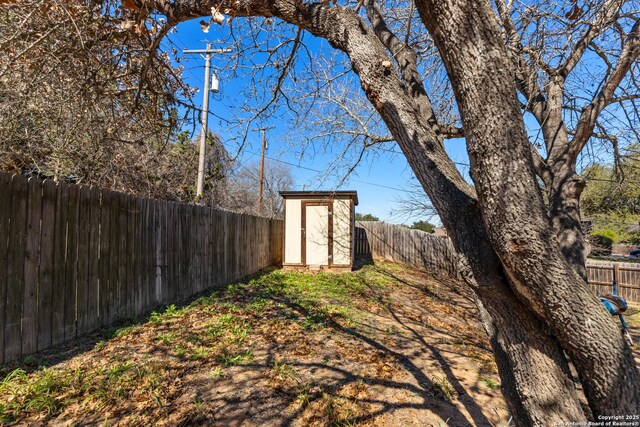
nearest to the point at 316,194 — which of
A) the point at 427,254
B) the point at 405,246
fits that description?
the point at 405,246

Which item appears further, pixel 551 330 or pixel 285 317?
pixel 285 317

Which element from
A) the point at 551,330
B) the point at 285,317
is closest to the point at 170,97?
the point at 285,317

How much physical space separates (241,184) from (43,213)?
19.6 meters

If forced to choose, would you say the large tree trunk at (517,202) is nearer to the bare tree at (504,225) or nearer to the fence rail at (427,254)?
the bare tree at (504,225)

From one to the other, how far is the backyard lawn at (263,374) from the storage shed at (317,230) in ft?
15.4

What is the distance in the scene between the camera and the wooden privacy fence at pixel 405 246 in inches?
454

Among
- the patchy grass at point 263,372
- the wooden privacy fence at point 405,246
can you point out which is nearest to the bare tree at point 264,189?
the wooden privacy fence at point 405,246

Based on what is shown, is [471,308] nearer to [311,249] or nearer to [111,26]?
[311,249]

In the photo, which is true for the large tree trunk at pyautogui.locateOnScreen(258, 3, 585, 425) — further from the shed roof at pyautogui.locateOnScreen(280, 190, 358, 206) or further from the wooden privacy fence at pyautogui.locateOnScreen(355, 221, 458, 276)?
the wooden privacy fence at pyautogui.locateOnScreen(355, 221, 458, 276)

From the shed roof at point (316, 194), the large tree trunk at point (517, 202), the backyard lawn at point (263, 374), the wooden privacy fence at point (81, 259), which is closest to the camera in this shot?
the large tree trunk at point (517, 202)

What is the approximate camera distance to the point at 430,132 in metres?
1.63

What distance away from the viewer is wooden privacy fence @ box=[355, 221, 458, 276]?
37.8 feet

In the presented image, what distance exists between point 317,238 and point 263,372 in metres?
6.94

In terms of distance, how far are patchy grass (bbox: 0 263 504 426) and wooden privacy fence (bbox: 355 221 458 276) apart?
669 centimetres
